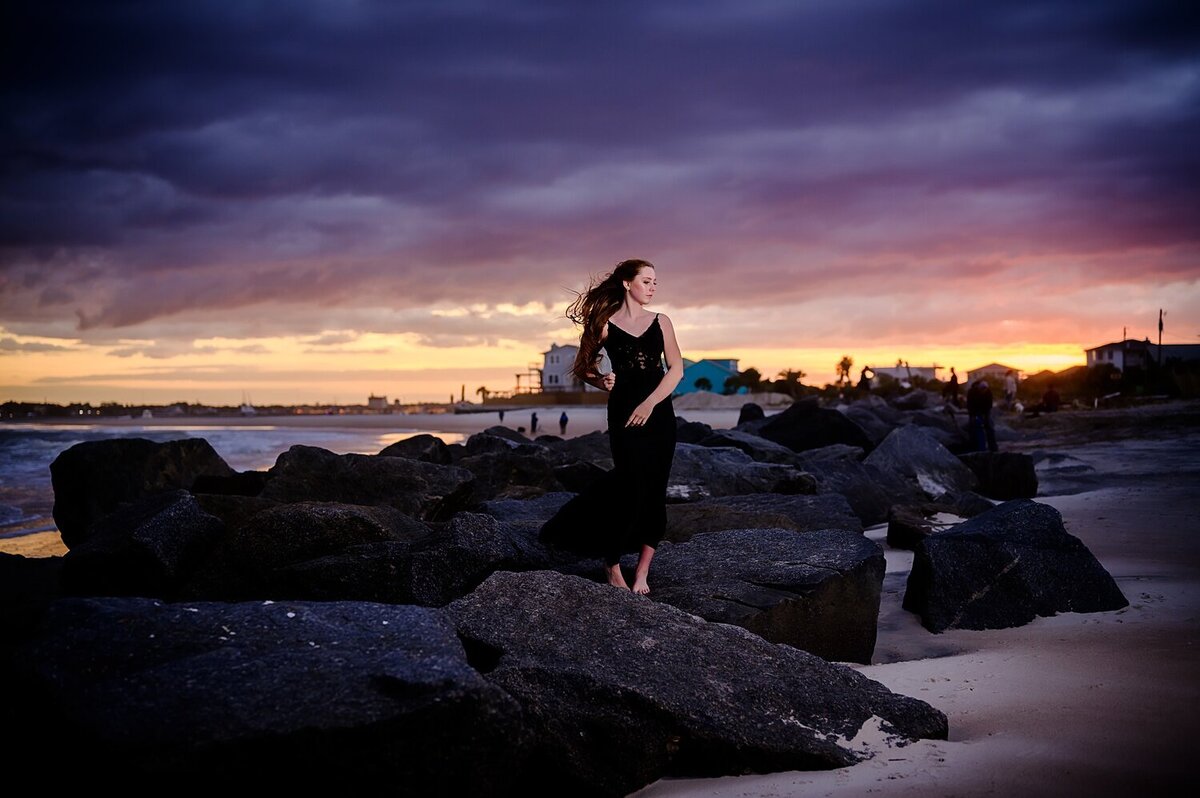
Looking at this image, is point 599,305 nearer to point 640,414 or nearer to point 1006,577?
point 640,414

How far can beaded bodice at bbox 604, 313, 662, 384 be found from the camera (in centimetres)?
556

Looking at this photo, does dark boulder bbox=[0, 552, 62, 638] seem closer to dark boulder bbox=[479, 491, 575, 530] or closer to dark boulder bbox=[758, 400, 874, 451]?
dark boulder bbox=[479, 491, 575, 530]

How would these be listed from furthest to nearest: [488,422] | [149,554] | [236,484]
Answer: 1. [488,422]
2. [236,484]
3. [149,554]

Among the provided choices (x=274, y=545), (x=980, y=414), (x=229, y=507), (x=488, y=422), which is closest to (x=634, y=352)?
(x=274, y=545)

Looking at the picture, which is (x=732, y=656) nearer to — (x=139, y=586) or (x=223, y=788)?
(x=223, y=788)

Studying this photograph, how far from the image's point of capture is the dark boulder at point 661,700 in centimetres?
354

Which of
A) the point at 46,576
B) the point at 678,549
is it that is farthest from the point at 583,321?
the point at 46,576

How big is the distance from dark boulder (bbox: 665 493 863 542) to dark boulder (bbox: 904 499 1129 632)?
1389mm

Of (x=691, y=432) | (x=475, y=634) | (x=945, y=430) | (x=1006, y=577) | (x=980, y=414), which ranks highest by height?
(x=980, y=414)

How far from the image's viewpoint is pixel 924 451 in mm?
13484

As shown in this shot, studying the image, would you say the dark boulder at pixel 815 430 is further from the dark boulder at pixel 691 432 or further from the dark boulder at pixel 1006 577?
the dark boulder at pixel 1006 577

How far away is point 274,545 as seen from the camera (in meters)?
5.81

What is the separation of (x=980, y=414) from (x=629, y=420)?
15442mm

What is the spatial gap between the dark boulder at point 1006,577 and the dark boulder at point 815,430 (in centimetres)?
1142
